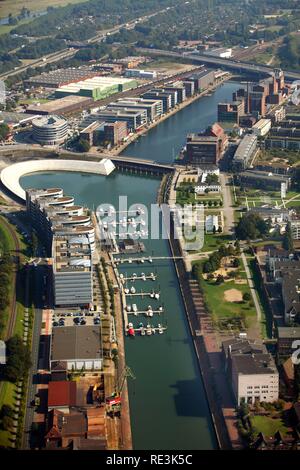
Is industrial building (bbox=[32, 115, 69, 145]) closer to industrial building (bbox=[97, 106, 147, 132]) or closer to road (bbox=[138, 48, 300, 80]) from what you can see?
industrial building (bbox=[97, 106, 147, 132])

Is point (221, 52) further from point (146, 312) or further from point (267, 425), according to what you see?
point (267, 425)

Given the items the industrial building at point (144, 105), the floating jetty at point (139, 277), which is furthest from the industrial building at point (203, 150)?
the floating jetty at point (139, 277)

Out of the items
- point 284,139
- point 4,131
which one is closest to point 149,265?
point 284,139

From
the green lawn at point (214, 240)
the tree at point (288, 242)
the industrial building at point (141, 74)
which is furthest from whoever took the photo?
the industrial building at point (141, 74)

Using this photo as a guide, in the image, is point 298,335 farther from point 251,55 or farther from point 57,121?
point 251,55

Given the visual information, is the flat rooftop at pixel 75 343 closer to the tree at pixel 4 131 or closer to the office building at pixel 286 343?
the office building at pixel 286 343
